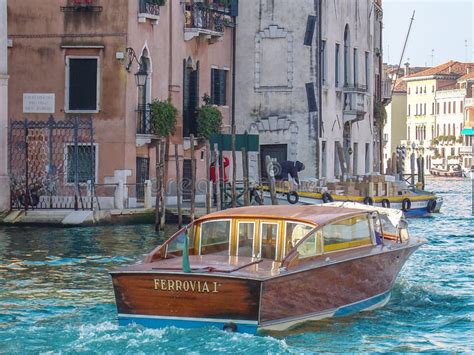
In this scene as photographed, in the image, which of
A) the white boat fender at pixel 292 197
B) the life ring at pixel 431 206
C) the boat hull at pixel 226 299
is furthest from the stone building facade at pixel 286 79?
the boat hull at pixel 226 299

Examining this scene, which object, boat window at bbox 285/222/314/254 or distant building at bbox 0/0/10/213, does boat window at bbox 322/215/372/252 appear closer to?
boat window at bbox 285/222/314/254

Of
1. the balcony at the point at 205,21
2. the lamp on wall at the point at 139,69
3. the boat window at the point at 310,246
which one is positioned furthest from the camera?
the balcony at the point at 205,21

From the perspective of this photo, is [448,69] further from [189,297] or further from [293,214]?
[189,297]

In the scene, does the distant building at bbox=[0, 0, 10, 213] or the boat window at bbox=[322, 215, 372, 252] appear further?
the distant building at bbox=[0, 0, 10, 213]

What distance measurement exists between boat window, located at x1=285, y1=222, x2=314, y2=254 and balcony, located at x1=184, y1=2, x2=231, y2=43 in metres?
16.3

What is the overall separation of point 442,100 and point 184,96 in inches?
3169

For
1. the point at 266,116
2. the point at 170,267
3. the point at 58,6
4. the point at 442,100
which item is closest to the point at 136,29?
the point at 58,6

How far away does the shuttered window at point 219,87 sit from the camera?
3203cm

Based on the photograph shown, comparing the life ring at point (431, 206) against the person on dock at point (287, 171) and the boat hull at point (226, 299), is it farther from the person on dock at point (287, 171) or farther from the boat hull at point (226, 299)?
the boat hull at point (226, 299)

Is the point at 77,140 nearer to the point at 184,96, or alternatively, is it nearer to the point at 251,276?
the point at 184,96

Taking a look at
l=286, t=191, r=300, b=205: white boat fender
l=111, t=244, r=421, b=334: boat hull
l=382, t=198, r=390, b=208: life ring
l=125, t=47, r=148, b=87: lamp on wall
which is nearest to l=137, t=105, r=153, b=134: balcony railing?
l=125, t=47, r=148, b=87: lamp on wall

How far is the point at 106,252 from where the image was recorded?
22.1 meters

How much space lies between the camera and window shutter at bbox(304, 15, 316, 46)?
32375 millimetres

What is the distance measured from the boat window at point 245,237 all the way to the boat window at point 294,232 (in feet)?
1.30
